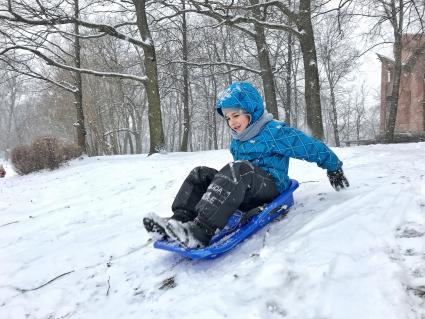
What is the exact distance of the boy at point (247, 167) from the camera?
2686 mm

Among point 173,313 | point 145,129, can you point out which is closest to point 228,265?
point 173,313

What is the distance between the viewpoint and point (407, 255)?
6.80 feet

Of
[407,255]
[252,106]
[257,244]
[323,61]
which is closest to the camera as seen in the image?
[407,255]

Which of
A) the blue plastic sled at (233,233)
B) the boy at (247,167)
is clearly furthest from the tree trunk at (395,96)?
the blue plastic sled at (233,233)

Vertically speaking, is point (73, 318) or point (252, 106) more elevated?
point (252, 106)

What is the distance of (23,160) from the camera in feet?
37.8

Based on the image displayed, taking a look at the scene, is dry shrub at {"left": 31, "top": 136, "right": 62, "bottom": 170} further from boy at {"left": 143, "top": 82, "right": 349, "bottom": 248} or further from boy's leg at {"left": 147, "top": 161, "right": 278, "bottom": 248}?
boy's leg at {"left": 147, "top": 161, "right": 278, "bottom": 248}

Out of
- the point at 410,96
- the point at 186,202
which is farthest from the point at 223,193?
the point at 410,96

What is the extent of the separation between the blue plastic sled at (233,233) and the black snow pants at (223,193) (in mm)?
107

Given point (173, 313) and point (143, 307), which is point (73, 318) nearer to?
point (143, 307)

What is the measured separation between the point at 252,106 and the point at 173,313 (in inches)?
69.2

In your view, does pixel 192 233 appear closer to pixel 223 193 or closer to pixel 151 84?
pixel 223 193

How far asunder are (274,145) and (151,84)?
7596 mm

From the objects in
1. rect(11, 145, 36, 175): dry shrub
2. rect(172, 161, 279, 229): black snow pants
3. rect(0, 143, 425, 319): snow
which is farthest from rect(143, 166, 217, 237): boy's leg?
rect(11, 145, 36, 175): dry shrub
